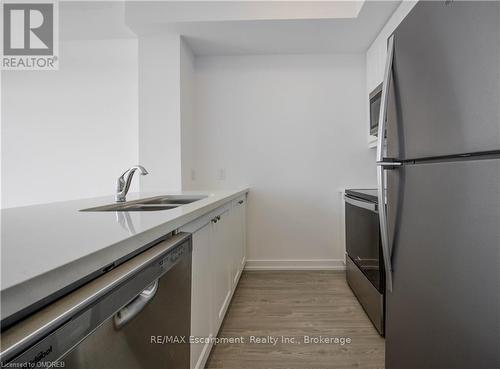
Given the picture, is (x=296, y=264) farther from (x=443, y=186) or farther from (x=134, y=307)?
(x=134, y=307)

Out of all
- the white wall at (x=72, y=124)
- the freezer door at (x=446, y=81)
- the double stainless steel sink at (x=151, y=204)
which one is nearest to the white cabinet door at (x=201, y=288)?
the double stainless steel sink at (x=151, y=204)

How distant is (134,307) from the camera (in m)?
0.67

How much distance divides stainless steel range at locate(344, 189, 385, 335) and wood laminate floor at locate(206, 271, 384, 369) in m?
0.12

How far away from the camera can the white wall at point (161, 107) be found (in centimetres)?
274

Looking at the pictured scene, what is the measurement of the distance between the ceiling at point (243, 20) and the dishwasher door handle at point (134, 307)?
2.46 metres

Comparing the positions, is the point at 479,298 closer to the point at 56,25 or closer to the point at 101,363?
the point at 101,363

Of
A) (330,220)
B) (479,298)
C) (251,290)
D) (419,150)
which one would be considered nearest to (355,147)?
(330,220)

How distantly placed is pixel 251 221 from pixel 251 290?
85 centimetres

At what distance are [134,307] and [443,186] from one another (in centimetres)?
88

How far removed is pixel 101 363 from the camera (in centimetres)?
54

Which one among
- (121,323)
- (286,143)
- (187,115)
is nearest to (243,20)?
(187,115)

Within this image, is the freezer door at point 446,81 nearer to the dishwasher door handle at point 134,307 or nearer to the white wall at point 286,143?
the dishwasher door handle at point 134,307

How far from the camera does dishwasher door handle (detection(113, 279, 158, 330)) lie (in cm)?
60

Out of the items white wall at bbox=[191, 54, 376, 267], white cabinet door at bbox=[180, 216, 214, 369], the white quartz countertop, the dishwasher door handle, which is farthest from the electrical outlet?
the dishwasher door handle
